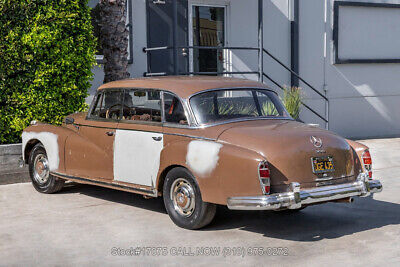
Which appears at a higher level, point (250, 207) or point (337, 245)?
point (250, 207)

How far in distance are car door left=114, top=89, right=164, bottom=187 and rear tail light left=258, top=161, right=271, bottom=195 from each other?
144 centimetres

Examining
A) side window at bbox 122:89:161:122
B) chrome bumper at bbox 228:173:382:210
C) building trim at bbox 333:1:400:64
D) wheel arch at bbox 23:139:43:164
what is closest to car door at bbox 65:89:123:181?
side window at bbox 122:89:161:122

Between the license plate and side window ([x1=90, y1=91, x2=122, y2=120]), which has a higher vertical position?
side window ([x1=90, y1=91, x2=122, y2=120])

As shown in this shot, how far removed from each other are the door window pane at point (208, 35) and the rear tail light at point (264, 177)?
9292 mm

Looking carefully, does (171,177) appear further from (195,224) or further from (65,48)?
(65,48)

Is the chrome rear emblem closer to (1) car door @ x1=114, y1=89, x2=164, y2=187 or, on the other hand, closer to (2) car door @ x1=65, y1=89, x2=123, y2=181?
(1) car door @ x1=114, y1=89, x2=164, y2=187

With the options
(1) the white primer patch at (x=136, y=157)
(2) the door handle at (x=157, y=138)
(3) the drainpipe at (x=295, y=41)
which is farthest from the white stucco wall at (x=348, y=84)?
(2) the door handle at (x=157, y=138)

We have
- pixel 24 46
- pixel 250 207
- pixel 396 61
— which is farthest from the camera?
pixel 396 61

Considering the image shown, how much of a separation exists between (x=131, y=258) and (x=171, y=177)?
1347 millimetres

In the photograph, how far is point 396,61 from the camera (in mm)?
17609

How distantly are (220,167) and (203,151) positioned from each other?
11.9 inches

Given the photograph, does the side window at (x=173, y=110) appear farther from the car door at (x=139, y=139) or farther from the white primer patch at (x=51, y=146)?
the white primer patch at (x=51, y=146)

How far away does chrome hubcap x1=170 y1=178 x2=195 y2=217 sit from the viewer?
6605 millimetres

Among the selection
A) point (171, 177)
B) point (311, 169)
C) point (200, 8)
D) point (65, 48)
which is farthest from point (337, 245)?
point (200, 8)
